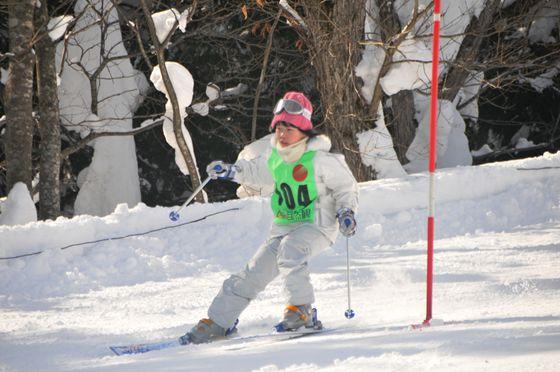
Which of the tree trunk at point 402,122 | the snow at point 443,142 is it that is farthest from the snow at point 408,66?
the tree trunk at point 402,122

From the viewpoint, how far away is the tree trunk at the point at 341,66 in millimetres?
9781

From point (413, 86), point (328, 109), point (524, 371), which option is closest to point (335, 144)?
point (328, 109)

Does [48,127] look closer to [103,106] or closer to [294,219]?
[103,106]

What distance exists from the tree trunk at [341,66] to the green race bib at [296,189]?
511 centimetres

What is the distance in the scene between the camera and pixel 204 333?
15.2 feet

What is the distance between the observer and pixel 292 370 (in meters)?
3.45

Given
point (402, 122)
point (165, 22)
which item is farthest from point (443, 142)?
point (165, 22)

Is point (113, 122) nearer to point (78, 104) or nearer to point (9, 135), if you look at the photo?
point (78, 104)

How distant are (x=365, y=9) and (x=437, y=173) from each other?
2.54 m

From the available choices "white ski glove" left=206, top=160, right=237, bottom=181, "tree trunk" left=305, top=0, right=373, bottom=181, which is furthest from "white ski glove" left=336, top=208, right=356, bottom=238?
"tree trunk" left=305, top=0, right=373, bottom=181

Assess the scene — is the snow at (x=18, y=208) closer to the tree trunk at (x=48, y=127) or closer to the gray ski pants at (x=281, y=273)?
the tree trunk at (x=48, y=127)

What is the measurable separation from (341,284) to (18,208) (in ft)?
13.3

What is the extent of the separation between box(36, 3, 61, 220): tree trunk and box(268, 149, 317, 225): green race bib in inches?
219

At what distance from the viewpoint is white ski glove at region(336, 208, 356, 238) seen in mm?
4551
